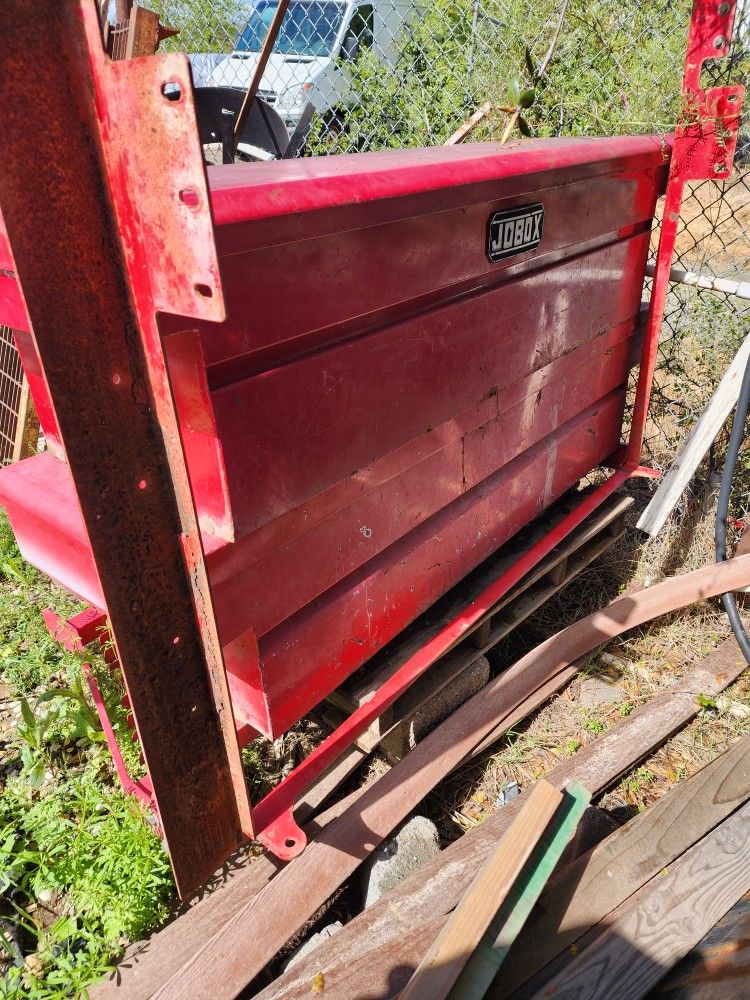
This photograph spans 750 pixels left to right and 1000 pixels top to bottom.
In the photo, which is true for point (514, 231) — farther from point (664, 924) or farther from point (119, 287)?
point (664, 924)

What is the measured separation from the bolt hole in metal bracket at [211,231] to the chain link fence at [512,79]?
223 mm

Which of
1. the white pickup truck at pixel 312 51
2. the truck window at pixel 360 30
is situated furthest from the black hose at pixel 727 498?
the truck window at pixel 360 30

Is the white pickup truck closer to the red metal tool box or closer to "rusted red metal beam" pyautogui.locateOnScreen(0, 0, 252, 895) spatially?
the red metal tool box

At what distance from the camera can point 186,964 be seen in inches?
67.2

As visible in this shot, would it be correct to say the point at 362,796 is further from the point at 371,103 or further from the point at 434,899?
the point at 371,103

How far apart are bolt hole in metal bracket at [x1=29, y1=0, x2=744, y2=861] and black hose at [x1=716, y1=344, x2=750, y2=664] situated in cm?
36

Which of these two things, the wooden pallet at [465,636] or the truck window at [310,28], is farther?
the truck window at [310,28]

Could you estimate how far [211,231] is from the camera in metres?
0.97

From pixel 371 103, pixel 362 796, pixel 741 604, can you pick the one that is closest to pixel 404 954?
pixel 362 796

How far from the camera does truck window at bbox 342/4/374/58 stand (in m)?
6.98

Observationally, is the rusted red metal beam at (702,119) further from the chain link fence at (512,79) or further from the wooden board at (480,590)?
the wooden board at (480,590)

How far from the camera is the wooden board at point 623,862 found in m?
1.67

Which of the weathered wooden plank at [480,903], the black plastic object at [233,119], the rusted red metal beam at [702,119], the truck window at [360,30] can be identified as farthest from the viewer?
the truck window at [360,30]

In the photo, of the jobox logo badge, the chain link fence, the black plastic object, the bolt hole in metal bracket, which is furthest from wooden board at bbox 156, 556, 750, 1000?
the black plastic object
